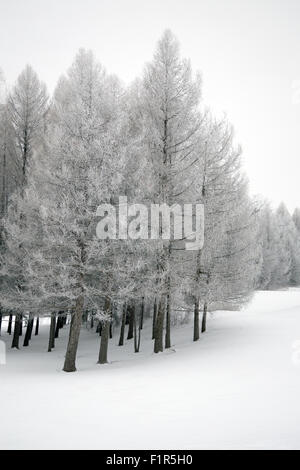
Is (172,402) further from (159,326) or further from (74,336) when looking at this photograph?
(159,326)

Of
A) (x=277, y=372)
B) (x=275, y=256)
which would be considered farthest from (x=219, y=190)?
(x=275, y=256)

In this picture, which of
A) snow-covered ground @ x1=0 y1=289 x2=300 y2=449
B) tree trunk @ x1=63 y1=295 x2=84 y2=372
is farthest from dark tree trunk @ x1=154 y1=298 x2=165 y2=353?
tree trunk @ x1=63 y1=295 x2=84 y2=372

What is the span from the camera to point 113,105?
10.2m

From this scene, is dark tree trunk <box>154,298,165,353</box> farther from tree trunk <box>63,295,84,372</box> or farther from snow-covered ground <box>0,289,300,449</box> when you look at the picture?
tree trunk <box>63,295,84,372</box>

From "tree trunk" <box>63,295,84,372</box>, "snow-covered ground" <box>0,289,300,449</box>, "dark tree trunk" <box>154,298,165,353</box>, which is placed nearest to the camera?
"snow-covered ground" <box>0,289,300,449</box>

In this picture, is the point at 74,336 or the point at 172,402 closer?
the point at 172,402

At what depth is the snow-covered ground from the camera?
4.04 metres

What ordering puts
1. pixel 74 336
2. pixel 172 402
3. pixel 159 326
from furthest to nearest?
1. pixel 159 326
2. pixel 74 336
3. pixel 172 402

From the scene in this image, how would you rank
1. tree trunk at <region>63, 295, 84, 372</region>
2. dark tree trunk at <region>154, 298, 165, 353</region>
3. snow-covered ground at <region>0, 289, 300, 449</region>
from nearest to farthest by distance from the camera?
snow-covered ground at <region>0, 289, 300, 449</region>
tree trunk at <region>63, 295, 84, 372</region>
dark tree trunk at <region>154, 298, 165, 353</region>

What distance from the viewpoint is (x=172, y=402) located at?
212 inches

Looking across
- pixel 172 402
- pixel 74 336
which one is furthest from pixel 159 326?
pixel 172 402

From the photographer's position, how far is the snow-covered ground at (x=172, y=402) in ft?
13.3

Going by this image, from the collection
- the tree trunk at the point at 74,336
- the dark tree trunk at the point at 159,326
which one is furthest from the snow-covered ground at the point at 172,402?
the dark tree trunk at the point at 159,326

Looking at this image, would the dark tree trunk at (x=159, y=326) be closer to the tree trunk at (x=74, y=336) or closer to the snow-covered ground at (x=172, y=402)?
the snow-covered ground at (x=172, y=402)
